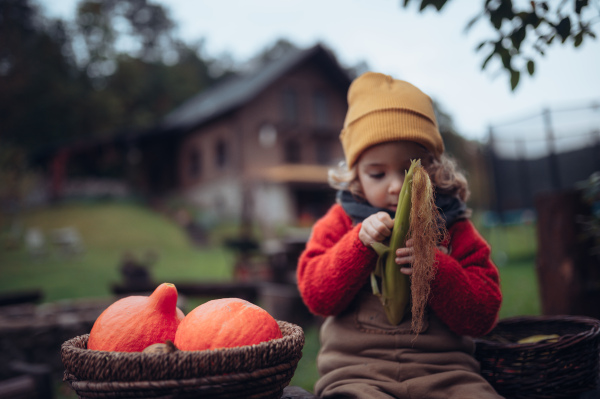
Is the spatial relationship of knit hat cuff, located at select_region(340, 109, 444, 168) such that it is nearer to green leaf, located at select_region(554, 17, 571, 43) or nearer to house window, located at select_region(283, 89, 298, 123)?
green leaf, located at select_region(554, 17, 571, 43)

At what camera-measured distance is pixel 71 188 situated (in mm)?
23531

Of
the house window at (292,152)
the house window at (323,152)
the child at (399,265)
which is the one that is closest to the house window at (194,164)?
the house window at (292,152)

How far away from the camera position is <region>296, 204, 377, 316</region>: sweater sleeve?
157 cm

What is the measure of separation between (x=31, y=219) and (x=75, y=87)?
1440 cm

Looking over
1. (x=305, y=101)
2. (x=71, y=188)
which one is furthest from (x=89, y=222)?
(x=305, y=101)

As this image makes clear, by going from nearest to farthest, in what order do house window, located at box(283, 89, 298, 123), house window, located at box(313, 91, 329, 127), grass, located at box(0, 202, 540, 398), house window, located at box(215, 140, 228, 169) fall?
grass, located at box(0, 202, 540, 398) → house window, located at box(283, 89, 298, 123) → house window, located at box(215, 140, 228, 169) → house window, located at box(313, 91, 329, 127)

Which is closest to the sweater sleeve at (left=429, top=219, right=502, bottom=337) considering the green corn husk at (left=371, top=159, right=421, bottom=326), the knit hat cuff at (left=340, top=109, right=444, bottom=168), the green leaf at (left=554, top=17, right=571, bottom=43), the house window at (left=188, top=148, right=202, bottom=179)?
the green corn husk at (left=371, top=159, right=421, bottom=326)

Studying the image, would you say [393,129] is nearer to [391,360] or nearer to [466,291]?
[466,291]

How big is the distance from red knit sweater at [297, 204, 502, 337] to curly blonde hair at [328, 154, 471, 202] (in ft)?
0.51

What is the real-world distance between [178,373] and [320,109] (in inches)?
923

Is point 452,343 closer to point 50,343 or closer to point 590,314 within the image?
point 590,314

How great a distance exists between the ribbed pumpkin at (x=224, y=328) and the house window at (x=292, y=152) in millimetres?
22479

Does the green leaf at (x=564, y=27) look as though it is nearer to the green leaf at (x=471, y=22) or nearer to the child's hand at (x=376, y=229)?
the green leaf at (x=471, y=22)

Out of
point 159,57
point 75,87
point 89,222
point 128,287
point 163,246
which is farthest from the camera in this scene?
point 159,57
